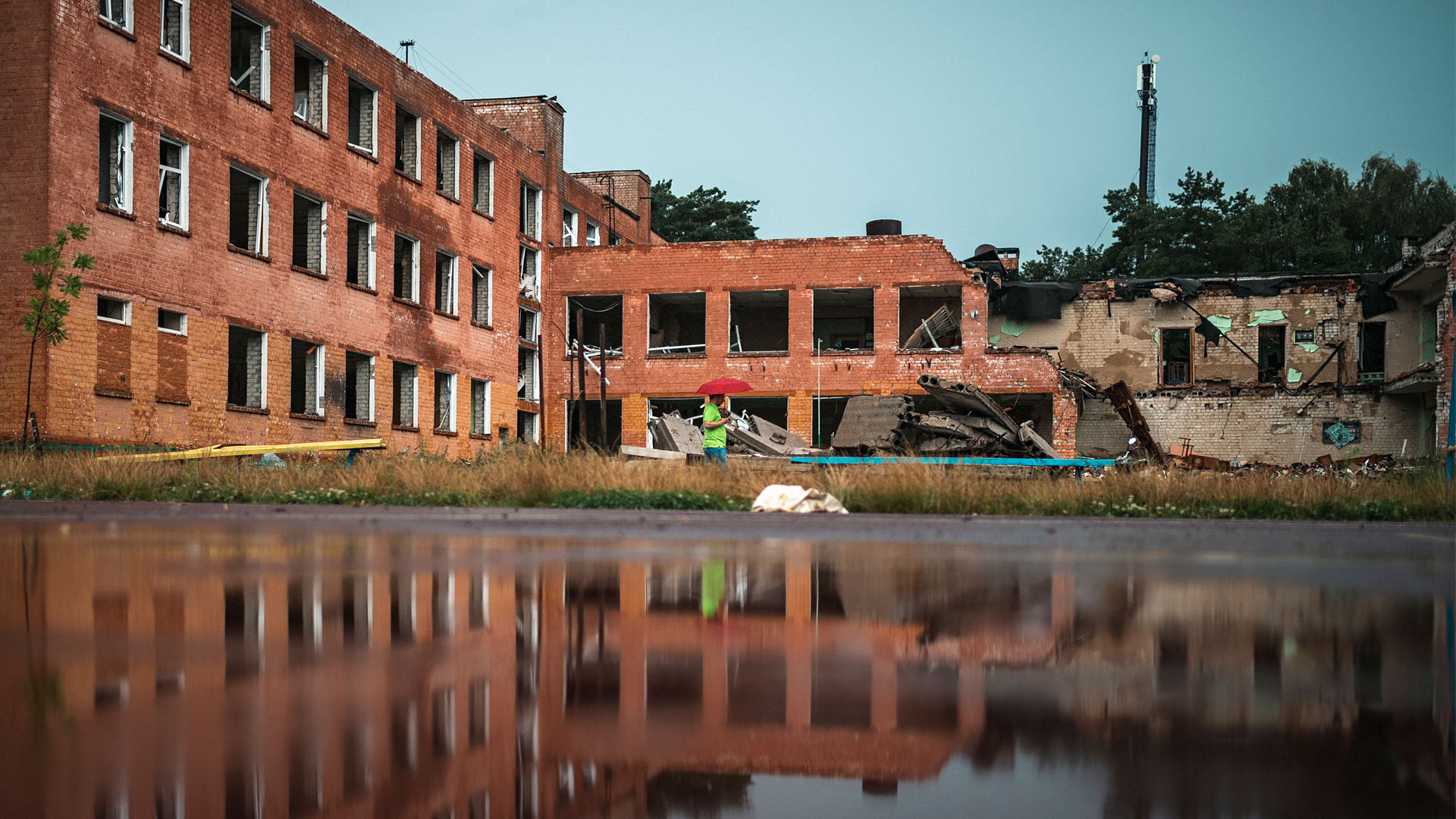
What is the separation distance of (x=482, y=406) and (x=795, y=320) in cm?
1052

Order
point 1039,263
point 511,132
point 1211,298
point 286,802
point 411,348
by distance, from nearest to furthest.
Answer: point 286,802 → point 411,348 → point 1211,298 → point 511,132 → point 1039,263

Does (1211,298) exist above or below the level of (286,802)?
above

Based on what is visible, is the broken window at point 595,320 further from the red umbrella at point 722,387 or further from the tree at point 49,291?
the tree at point 49,291

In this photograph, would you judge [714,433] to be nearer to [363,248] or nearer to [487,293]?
[363,248]

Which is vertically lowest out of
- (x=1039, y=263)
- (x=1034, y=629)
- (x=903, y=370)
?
(x=1034, y=629)

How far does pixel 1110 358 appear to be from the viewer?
39.2m

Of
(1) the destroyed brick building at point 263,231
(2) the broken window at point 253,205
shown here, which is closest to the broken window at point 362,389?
(1) the destroyed brick building at point 263,231

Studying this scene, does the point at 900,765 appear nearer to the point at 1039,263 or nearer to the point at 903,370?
the point at 903,370

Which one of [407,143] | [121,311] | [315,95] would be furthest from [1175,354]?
[121,311]

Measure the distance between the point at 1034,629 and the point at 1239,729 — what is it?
76.2 inches

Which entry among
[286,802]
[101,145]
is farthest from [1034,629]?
[101,145]

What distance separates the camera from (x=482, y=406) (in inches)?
1460

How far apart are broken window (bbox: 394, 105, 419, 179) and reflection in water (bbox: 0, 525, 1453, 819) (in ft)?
93.7

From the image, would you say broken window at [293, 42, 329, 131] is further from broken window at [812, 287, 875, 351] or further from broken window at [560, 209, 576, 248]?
broken window at [812, 287, 875, 351]
